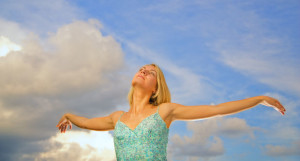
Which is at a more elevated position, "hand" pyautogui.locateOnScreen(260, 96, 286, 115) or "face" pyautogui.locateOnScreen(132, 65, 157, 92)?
"face" pyautogui.locateOnScreen(132, 65, 157, 92)

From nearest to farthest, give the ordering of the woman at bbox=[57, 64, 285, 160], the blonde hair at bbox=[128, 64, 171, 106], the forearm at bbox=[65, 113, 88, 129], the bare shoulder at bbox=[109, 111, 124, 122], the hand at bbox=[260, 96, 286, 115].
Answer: the hand at bbox=[260, 96, 286, 115]
the woman at bbox=[57, 64, 285, 160]
the blonde hair at bbox=[128, 64, 171, 106]
the bare shoulder at bbox=[109, 111, 124, 122]
the forearm at bbox=[65, 113, 88, 129]

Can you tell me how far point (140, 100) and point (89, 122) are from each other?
1404mm

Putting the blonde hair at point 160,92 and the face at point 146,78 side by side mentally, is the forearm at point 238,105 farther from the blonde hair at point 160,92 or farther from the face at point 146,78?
the face at point 146,78

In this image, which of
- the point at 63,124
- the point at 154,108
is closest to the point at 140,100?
the point at 154,108

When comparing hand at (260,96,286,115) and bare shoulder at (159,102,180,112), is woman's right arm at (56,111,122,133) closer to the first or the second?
bare shoulder at (159,102,180,112)

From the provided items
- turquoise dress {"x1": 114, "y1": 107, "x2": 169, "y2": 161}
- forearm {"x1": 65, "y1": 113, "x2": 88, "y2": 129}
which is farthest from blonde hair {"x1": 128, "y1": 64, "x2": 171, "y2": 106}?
forearm {"x1": 65, "y1": 113, "x2": 88, "y2": 129}

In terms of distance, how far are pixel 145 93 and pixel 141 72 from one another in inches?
16.3

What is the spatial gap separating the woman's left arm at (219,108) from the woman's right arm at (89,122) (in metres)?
1.28

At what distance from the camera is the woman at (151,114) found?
5.53m

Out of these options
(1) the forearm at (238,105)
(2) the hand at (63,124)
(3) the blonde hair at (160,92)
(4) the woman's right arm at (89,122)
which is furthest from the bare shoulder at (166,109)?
(2) the hand at (63,124)

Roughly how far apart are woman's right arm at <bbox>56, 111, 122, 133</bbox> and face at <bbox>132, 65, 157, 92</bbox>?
0.83m

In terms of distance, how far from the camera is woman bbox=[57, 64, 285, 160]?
5.53 m

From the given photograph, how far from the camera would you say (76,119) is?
7.07 meters

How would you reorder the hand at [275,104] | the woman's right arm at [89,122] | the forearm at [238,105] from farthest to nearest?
the woman's right arm at [89,122], the forearm at [238,105], the hand at [275,104]
